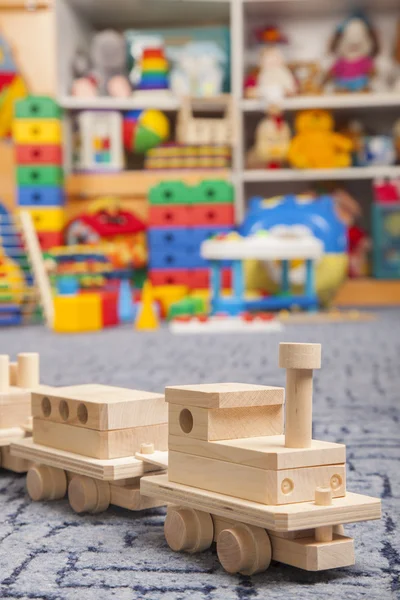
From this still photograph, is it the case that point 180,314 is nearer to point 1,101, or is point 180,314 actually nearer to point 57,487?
point 1,101

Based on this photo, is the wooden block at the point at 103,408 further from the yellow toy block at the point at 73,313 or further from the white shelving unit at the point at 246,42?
the white shelving unit at the point at 246,42

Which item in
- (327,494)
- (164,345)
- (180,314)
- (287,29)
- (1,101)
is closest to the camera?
(327,494)

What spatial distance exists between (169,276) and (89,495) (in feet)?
10.9

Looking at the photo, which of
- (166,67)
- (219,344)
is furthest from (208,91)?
(219,344)

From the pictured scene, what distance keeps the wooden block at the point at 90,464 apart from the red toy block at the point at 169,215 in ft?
10.6

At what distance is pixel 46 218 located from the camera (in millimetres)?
4312

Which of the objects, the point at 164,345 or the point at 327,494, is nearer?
the point at 327,494

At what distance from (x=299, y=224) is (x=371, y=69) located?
115cm

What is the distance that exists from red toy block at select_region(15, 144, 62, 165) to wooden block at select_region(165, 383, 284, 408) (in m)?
3.52

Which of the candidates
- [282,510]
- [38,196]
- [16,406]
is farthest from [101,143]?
[282,510]

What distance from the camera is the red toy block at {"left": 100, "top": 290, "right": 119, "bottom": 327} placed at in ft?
11.7

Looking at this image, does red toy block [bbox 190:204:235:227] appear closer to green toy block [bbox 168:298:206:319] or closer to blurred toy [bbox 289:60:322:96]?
green toy block [bbox 168:298:206:319]

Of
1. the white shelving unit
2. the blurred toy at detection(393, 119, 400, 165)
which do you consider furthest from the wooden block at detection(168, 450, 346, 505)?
the blurred toy at detection(393, 119, 400, 165)

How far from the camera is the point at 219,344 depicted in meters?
2.87
